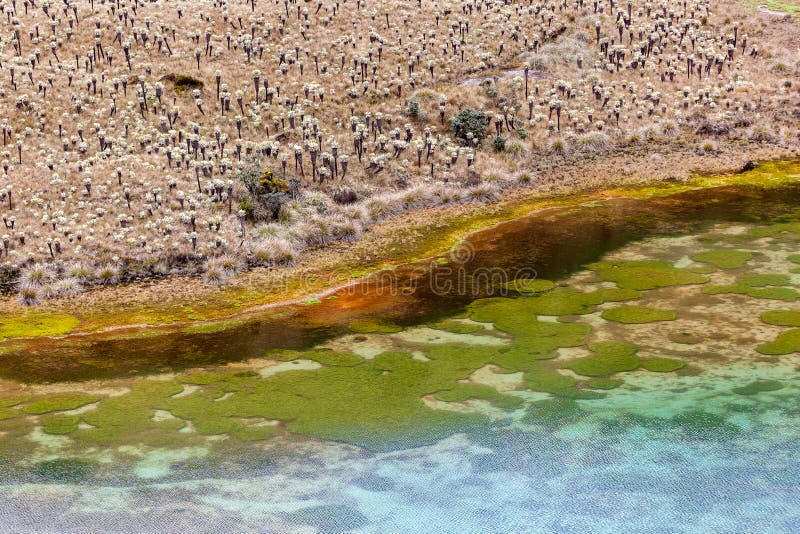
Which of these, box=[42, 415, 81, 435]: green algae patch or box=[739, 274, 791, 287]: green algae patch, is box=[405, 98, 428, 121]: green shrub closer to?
box=[739, 274, 791, 287]: green algae patch

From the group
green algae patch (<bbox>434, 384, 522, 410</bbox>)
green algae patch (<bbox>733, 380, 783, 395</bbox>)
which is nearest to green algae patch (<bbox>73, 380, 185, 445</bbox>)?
green algae patch (<bbox>434, 384, 522, 410</bbox>)

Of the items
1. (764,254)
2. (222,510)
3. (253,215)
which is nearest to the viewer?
(222,510)

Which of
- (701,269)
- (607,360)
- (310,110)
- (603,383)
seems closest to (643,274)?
(701,269)

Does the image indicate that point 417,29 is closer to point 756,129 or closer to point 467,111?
point 467,111

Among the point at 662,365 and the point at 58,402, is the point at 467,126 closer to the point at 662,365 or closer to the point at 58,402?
the point at 662,365

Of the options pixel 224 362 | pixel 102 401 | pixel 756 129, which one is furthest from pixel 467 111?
pixel 102 401

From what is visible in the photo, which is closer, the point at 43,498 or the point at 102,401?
the point at 43,498
